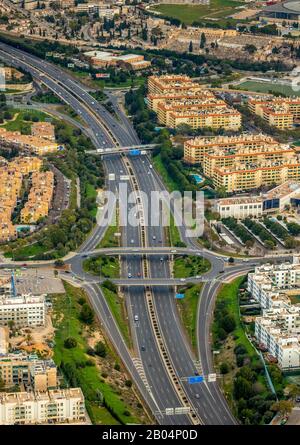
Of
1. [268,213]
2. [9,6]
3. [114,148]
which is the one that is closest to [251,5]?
[9,6]

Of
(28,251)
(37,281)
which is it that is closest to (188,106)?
(28,251)

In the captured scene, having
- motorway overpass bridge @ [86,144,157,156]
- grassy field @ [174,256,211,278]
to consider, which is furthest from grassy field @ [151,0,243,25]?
grassy field @ [174,256,211,278]

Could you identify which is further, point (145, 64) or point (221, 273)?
point (145, 64)

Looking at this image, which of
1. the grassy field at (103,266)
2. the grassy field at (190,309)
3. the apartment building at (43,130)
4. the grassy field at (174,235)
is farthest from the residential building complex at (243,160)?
the grassy field at (190,309)

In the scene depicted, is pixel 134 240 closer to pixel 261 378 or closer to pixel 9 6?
pixel 261 378
